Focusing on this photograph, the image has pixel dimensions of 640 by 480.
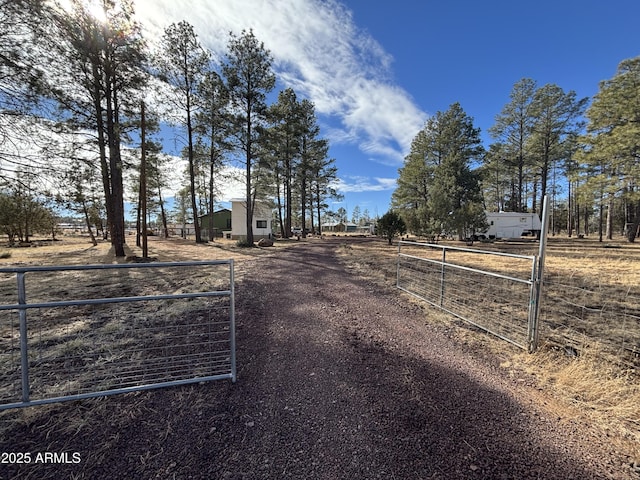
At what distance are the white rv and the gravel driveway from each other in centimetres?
2975

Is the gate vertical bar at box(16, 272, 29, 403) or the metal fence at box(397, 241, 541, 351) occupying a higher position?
the gate vertical bar at box(16, 272, 29, 403)

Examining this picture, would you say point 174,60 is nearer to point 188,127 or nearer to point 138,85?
point 188,127

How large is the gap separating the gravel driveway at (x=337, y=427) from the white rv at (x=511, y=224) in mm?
29753

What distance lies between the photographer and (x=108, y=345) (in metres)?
3.15

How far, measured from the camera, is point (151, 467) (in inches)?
61.6

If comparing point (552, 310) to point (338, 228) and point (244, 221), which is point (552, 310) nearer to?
point (244, 221)

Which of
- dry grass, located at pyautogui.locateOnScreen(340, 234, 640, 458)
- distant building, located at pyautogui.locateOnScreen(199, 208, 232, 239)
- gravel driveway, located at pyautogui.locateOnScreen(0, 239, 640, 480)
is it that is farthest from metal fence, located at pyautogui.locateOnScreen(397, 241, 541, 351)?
distant building, located at pyautogui.locateOnScreen(199, 208, 232, 239)

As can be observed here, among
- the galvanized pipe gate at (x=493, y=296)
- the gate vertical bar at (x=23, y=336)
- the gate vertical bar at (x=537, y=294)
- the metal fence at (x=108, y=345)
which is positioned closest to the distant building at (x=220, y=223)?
the metal fence at (x=108, y=345)

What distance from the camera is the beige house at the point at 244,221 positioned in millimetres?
28672

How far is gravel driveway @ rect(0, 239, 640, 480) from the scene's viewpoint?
1.57 metres

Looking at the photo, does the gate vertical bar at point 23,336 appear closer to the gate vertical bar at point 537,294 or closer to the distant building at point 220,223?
the gate vertical bar at point 537,294

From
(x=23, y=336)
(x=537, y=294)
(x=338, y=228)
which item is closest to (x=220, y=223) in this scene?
(x=338, y=228)

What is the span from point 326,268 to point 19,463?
25.9 ft

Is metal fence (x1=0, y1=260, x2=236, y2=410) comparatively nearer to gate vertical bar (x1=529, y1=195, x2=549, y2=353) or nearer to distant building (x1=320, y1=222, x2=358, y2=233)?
gate vertical bar (x1=529, y1=195, x2=549, y2=353)
